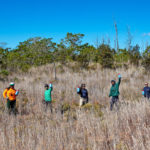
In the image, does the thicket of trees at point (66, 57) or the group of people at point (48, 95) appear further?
the thicket of trees at point (66, 57)

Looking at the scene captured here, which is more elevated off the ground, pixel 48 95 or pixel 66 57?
pixel 66 57

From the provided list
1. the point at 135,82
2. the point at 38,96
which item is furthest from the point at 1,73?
the point at 135,82

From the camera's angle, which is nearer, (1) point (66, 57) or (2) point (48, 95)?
(2) point (48, 95)

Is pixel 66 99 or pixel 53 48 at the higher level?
pixel 53 48

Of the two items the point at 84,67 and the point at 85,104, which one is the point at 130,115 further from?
the point at 84,67

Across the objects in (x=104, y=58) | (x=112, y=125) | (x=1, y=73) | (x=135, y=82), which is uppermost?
(x=104, y=58)

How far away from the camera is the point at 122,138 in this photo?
3.11 m

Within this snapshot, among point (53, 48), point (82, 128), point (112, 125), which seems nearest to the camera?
point (112, 125)

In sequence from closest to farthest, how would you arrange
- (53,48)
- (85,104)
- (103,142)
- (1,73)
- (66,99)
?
1. (103,142)
2. (85,104)
3. (66,99)
4. (1,73)
5. (53,48)

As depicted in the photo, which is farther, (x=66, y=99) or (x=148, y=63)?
(x=148, y=63)

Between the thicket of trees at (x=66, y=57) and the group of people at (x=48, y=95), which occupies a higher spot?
the thicket of trees at (x=66, y=57)

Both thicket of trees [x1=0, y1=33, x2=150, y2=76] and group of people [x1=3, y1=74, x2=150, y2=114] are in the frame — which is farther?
thicket of trees [x1=0, y1=33, x2=150, y2=76]

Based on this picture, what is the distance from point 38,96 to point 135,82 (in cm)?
635

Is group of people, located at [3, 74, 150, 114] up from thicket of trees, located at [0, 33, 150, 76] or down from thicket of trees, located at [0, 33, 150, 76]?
down
